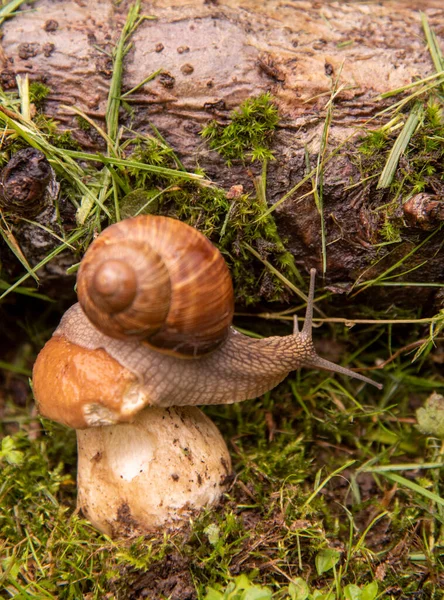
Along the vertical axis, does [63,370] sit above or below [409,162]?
below

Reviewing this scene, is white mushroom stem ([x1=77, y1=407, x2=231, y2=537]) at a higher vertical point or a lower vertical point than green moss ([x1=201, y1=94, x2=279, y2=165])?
lower

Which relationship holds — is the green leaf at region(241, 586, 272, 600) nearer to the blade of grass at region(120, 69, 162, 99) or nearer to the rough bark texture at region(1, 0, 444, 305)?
the rough bark texture at region(1, 0, 444, 305)

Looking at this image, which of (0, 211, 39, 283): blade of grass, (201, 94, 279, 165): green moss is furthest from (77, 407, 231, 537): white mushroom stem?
(201, 94, 279, 165): green moss

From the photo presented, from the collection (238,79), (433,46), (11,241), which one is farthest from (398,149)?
(11,241)

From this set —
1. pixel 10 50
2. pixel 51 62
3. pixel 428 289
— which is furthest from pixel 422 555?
pixel 10 50

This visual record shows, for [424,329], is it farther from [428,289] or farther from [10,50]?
[10,50]

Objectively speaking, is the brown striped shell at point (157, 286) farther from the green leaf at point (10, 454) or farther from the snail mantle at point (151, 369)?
the green leaf at point (10, 454)

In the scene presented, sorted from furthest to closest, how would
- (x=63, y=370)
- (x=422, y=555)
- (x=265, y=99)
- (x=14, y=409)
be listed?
(x=14, y=409), (x=422, y=555), (x=265, y=99), (x=63, y=370)
